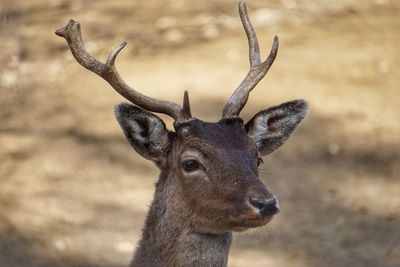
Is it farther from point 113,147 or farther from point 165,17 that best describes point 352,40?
point 113,147

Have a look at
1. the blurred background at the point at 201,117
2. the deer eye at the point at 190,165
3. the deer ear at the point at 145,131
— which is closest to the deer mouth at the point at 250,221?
the deer eye at the point at 190,165

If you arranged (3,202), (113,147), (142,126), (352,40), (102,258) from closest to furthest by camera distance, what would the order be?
1. (142,126)
2. (102,258)
3. (3,202)
4. (113,147)
5. (352,40)

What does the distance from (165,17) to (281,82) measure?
2810 millimetres

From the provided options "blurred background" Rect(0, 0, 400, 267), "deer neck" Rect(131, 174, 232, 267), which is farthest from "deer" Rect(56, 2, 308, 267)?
"blurred background" Rect(0, 0, 400, 267)

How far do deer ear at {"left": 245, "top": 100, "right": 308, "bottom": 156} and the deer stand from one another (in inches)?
0.4

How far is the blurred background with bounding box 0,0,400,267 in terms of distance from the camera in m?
11.0

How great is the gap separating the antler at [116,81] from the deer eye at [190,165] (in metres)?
0.34

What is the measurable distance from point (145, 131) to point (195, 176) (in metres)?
0.57

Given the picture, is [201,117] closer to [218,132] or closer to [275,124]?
[275,124]

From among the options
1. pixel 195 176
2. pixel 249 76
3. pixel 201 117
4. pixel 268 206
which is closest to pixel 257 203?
pixel 268 206

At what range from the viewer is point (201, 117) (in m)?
12.4

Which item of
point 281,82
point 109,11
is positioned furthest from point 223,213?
point 109,11

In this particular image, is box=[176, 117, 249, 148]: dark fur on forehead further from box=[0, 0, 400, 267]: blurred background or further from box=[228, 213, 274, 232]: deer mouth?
box=[0, 0, 400, 267]: blurred background

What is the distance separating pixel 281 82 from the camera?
1327 centimetres
